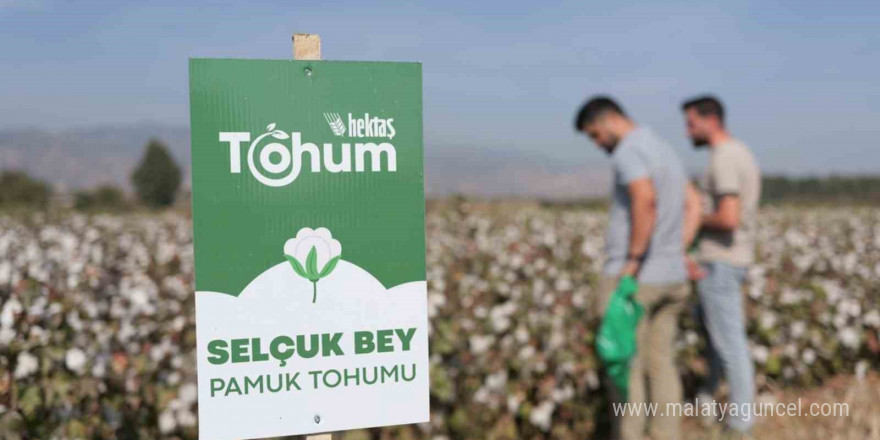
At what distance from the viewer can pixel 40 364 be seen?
2.57 metres

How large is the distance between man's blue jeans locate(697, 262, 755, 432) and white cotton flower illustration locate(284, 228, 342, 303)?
7.60 ft

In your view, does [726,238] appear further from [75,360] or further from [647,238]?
[75,360]

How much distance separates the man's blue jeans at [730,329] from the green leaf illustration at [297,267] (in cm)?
237

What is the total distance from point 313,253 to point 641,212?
1.72 m

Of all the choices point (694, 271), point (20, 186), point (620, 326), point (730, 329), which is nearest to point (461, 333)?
point (620, 326)

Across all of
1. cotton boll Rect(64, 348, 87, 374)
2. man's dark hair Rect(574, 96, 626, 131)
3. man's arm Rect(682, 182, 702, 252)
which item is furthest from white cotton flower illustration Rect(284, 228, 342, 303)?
man's arm Rect(682, 182, 702, 252)

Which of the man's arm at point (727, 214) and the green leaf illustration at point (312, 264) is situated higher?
the man's arm at point (727, 214)

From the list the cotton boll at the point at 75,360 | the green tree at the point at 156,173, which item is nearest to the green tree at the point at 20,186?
the green tree at the point at 156,173

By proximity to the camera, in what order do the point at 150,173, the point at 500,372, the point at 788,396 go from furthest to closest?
the point at 150,173, the point at 788,396, the point at 500,372

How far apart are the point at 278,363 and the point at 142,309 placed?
6.11 ft

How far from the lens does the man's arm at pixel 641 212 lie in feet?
10.5

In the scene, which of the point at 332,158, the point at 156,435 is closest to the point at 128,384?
the point at 156,435

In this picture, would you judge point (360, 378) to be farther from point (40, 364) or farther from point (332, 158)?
point (40, 364)

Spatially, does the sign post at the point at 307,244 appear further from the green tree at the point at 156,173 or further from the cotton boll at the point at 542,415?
the green tree at the point at 156,173
